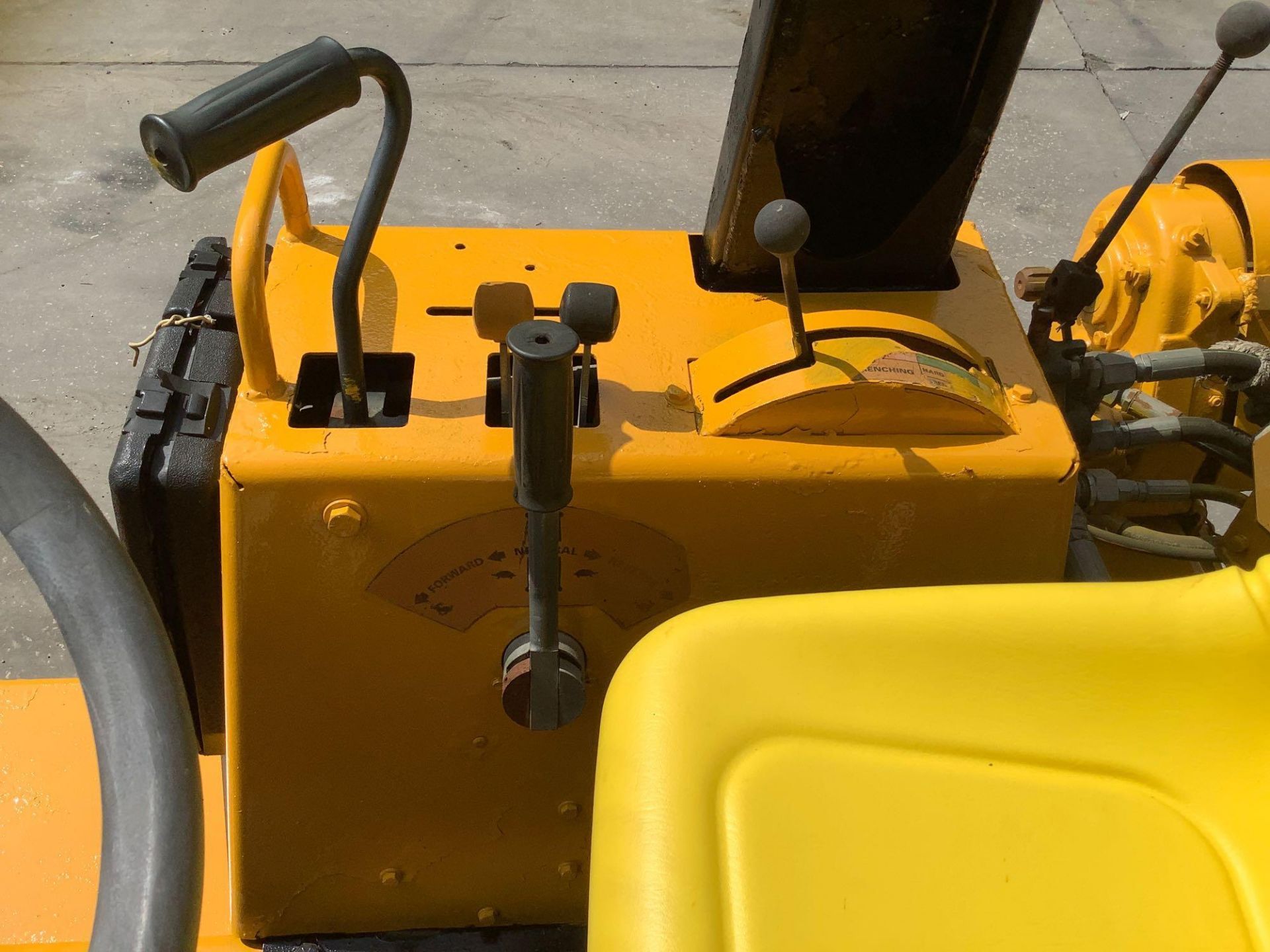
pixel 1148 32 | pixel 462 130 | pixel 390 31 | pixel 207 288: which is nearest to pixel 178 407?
pixel 207 288

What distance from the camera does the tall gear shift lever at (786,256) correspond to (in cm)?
80

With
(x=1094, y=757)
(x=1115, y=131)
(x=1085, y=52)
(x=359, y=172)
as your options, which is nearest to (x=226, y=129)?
(x=1094, y=757)

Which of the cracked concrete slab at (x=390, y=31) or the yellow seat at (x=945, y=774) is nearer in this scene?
the yellow seat at (x=945, y=774)

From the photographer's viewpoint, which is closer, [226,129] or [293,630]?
[226,129]

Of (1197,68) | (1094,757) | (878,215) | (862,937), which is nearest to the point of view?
(862,937)

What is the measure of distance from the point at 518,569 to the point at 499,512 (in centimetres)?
6

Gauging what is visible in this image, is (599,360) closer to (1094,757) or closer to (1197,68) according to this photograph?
(1094,757)

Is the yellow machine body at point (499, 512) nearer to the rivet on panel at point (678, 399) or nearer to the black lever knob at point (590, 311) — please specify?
the rivet on panel at point (678, 399)

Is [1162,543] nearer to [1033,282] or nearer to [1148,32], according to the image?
[1033,282]

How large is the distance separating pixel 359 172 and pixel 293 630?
1.94m

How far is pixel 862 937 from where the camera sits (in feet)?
2.07

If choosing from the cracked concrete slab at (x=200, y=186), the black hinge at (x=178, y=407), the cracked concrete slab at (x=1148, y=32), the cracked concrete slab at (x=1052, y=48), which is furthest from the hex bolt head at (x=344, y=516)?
the cracked concrete slab at (x=1148, y=32)

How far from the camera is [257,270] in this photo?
864mm

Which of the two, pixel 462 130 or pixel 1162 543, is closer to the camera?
pixel 1162 543
